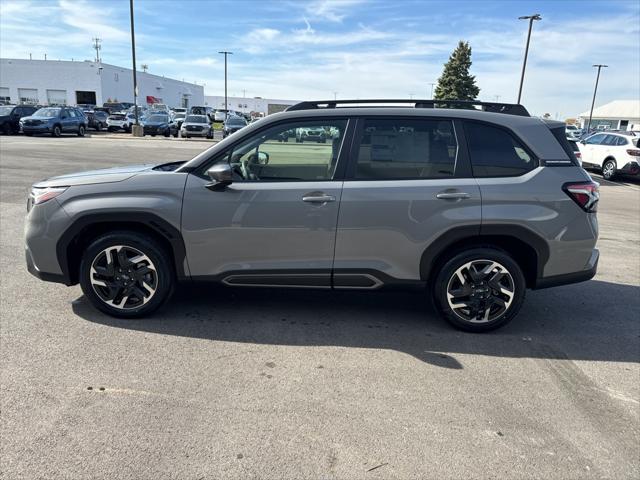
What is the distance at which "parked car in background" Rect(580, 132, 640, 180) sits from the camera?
16.8 m

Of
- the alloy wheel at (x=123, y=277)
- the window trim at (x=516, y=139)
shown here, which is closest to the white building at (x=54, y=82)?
the alloy wheel at (x=123, y=277)

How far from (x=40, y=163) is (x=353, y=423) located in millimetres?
15157

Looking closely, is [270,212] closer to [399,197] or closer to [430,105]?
[399,197]

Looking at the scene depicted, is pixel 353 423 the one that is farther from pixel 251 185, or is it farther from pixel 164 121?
pixel 164 121

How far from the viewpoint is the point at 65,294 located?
476 cm

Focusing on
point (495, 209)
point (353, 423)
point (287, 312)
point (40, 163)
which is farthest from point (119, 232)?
point (40, 163)

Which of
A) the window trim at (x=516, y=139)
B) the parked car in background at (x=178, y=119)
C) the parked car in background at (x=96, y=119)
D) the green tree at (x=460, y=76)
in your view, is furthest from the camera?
the green tree at (x=460, y=76)

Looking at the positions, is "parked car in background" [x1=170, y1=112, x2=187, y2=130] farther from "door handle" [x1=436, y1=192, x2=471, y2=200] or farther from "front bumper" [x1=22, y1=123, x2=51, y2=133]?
"door handle" [x1=436, y1=192, x2=471, y2=200]

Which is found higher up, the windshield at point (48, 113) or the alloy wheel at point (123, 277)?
the windshield at point (48, 113)

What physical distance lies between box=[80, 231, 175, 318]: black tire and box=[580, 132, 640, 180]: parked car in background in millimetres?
17629

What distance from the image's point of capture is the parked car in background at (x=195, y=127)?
34469 millimetres

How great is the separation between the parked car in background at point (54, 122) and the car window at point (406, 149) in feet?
97.4

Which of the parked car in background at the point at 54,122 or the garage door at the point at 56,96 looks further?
the garage door at the point at 56,96

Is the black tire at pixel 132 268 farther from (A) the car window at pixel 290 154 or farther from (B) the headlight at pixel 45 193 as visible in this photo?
(A) the car window at pixel 290 154
